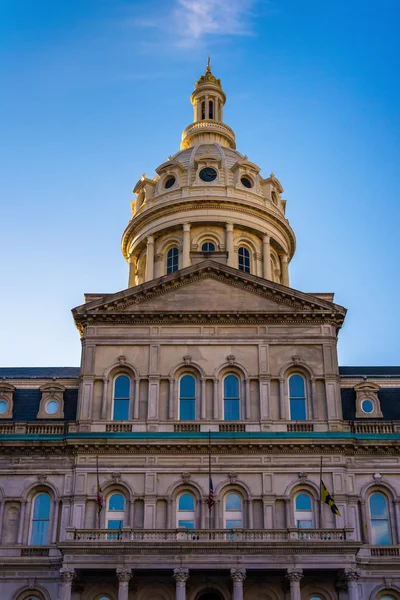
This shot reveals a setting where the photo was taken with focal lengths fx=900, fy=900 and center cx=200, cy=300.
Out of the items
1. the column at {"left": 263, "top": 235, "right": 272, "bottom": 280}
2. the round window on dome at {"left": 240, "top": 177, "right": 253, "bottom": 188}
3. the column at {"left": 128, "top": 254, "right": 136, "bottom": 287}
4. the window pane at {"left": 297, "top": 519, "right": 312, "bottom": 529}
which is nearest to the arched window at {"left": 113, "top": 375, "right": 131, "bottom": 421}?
the window pane at {"left": 297, "top": 519, "right": 312, "bottom": 529}

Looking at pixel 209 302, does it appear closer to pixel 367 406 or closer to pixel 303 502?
pixel 367 406

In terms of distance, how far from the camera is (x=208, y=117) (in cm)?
6625

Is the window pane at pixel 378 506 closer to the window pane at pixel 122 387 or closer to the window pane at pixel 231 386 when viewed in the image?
the window pane at pixel 231 386

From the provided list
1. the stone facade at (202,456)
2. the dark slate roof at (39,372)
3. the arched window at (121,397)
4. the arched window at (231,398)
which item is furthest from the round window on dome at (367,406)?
the dark slate roof at (39,372)

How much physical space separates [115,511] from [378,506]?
1127 centimetres

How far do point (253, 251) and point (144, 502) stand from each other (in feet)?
74.1

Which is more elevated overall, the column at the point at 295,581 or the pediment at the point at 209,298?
the pediment at the point at 209,298

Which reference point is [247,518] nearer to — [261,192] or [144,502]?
[144,502]

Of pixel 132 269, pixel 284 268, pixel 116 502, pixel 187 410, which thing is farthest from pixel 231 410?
pixel 132 269

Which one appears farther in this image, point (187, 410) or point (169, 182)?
point (169, 182)

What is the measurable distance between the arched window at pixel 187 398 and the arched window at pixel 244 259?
52.4ft

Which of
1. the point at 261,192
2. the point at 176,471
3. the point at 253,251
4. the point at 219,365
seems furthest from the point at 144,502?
the point at 261,192

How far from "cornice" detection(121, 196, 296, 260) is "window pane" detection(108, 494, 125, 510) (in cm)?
2290

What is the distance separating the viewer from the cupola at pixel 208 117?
63.6m
